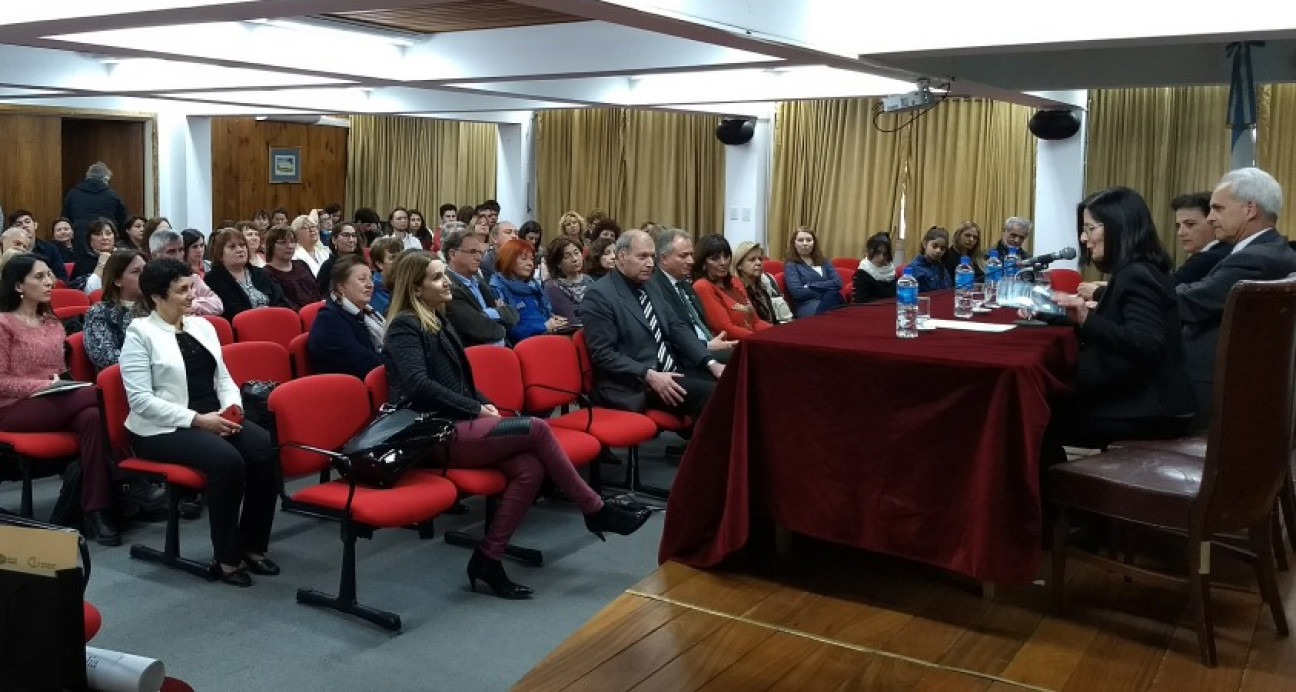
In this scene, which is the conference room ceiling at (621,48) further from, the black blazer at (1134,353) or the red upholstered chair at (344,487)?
the black blazer at (1134,353)

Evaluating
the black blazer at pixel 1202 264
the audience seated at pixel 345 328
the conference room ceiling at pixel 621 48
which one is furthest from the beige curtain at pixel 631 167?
the black blazer at pixel 1202 264

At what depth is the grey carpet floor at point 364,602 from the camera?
11.4ft

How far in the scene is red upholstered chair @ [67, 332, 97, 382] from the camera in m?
5.03

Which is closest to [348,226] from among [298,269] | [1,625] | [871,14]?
[298,269]

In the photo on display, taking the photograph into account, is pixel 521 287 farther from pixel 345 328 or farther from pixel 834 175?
pixel 834 175

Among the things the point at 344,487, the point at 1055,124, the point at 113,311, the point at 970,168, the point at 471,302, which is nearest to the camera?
the point at 344,487

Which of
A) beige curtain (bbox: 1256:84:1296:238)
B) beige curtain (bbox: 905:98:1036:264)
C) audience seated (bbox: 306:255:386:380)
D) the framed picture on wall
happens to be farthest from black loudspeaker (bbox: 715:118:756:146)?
audience seated (bbox: 306:255:386:380)

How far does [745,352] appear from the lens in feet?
12.2

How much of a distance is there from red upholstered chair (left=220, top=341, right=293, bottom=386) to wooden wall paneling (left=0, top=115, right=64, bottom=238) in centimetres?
951

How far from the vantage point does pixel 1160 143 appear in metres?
10.3

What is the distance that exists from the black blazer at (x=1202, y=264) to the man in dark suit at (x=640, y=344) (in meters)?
2.01

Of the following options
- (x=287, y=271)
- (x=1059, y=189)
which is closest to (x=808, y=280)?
(x=1059, y=189)

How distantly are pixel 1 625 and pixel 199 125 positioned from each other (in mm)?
12434

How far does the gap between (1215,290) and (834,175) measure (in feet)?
26.5
